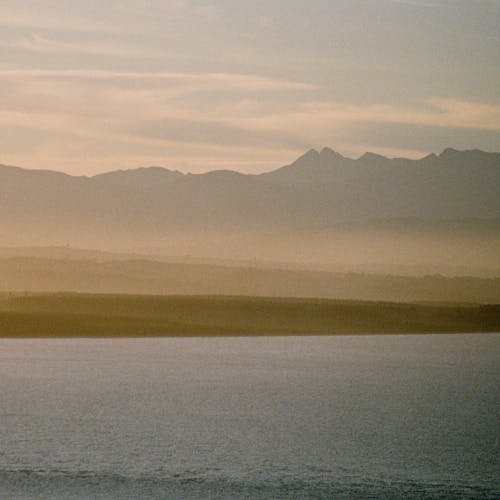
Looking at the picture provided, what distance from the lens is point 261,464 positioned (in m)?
19.5

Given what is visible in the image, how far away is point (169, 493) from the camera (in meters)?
17.0

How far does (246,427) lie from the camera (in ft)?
78.2

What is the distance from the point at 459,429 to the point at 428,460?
4200mm

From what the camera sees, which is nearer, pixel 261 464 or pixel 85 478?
pixel 85 478

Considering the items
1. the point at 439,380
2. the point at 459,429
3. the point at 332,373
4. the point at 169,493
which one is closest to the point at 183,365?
the point at 332,373

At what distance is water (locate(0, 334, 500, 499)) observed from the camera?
17781 mm

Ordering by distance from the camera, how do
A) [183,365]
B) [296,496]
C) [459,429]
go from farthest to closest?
1. [183,365]
2. [459,429]
3. [296,496]

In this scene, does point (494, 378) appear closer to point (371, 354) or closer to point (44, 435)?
point (371, 354)

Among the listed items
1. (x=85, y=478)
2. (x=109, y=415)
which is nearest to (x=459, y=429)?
(x=109, y=415)

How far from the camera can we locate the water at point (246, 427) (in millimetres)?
17781

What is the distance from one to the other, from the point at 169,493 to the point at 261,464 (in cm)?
287

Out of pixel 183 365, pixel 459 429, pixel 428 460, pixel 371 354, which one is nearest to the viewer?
pixel 428 460

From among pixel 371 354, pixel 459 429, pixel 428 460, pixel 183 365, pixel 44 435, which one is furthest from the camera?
pixel 371 354

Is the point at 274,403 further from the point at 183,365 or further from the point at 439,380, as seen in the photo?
the point at 183,365
